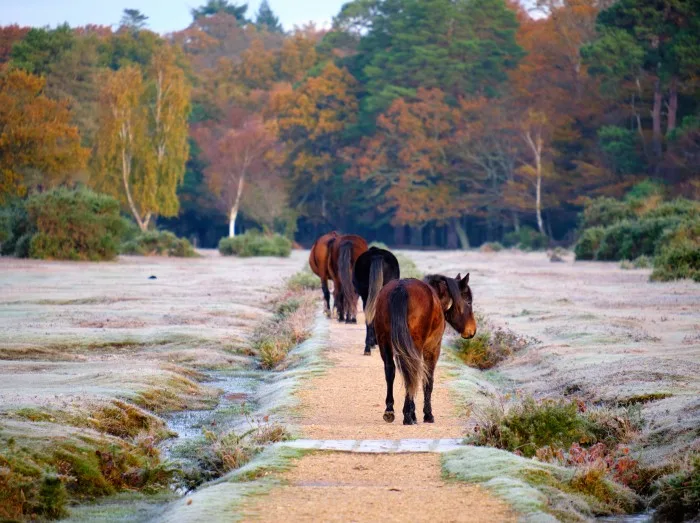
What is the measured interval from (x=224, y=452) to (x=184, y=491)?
0.43 meters

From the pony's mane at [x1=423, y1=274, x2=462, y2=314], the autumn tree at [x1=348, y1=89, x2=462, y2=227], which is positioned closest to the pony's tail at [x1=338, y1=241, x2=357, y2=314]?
the pony's mane at [x1=423, y1=274, x2=462, y2=314]

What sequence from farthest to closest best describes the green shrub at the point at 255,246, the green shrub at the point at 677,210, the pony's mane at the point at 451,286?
the green shrub at the point at 255,246 → the green shrub at the point at 677,210 → the pony's mane at the point at 451,286

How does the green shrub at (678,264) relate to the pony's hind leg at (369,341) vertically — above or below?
above

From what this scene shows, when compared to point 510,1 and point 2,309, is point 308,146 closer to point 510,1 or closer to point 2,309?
point 510,1

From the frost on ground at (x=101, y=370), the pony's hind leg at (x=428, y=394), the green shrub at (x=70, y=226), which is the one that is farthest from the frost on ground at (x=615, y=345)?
the green shrub at (x=70, y=226)

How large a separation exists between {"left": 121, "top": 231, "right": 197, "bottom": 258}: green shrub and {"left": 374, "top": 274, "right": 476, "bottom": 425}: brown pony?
50774 mm

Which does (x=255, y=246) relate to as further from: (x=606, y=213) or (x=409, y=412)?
(x=409, y=412)

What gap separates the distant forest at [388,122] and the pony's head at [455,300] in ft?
159

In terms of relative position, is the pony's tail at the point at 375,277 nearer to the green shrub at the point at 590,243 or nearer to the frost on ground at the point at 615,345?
the frost on ground at the point at 615,345

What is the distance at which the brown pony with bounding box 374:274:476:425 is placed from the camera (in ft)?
36.4

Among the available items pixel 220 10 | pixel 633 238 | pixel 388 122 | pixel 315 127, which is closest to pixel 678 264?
pixel 633 238

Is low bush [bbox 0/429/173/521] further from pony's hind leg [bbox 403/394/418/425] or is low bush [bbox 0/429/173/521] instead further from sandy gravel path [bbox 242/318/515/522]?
pony's hind leg [bbox 403/394/418/425]

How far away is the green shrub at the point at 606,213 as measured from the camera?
56.0m

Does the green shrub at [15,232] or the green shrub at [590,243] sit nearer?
the green shrub at [15,232]
